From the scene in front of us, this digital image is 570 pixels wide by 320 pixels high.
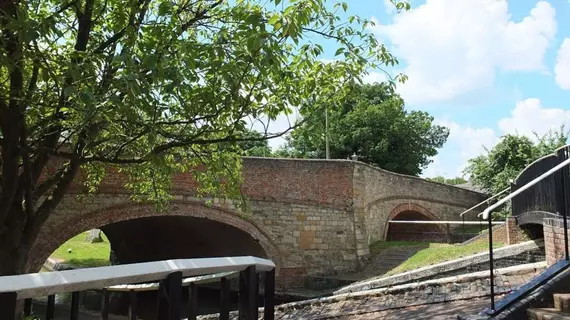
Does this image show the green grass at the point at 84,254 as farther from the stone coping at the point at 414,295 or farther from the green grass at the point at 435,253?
the stone coping at the point at 414,295

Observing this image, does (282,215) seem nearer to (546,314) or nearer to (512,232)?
(512,232)

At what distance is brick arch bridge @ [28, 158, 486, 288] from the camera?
13633mm

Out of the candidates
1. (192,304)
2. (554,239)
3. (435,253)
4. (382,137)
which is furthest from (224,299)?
(382,137)

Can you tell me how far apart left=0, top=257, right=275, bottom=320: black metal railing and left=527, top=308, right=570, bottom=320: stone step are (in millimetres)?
2321

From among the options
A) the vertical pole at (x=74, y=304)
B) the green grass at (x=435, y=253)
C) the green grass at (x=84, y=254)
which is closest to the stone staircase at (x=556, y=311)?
the vertical pole at (x=74, y=304)

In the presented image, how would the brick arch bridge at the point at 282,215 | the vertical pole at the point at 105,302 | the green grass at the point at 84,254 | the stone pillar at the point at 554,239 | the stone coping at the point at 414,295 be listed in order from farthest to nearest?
the green grass at the point at 84,254
the brick arch bridge at the point at 282,215
the stone coping at the point at 414,295
the stone pillar at the point at 554,239
the vertical pole at the point at 105,302

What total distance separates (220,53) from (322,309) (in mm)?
4616

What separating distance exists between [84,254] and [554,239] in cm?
2542

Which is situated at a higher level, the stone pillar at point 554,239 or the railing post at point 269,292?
the stone pillar at point 554,239

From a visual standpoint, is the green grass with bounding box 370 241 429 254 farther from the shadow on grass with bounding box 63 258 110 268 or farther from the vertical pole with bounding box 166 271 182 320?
the vertical pole with bounding box 166 271 182 320

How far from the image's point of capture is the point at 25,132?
17.4 feet

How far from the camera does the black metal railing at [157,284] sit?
5.34 feet

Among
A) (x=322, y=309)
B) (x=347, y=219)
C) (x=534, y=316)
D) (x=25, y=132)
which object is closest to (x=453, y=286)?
(x=322, y=309)

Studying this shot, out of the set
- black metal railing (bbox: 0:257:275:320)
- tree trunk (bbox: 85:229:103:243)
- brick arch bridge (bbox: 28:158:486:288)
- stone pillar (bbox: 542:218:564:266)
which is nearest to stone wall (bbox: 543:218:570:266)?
stone pillar (bbox: 542:218:564:266)
